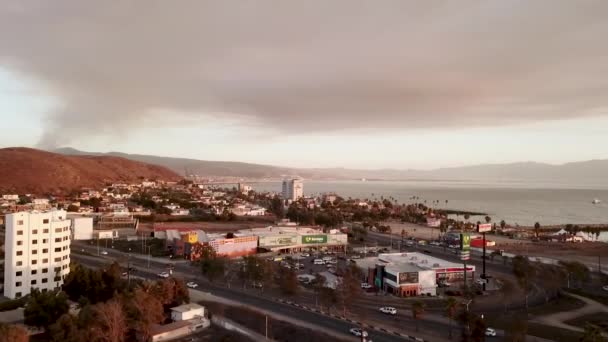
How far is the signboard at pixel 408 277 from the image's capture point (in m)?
28.6

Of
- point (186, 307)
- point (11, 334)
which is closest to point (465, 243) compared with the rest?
point (186, 307)

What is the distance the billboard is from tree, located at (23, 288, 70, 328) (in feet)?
82.6

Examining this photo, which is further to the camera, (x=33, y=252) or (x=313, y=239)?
(x=313, y=239)

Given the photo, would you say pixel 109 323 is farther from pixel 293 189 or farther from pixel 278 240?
pixel 293 189

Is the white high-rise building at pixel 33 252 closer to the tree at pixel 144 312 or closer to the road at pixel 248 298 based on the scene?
the road at pixel 248 298

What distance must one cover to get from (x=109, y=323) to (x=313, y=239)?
30812mm

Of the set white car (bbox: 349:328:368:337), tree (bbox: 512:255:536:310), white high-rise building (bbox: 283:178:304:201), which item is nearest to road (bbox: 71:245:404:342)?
white car (bbox: 349:328:368:337)

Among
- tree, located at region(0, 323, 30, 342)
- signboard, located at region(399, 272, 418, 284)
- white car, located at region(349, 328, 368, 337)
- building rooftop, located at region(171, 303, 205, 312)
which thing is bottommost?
white car, located at region(349, 328, 368, 337)

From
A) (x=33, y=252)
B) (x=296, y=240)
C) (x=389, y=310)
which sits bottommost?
(x=389, y=310)

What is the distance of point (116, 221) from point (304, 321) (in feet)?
129

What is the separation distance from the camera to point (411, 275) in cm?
2873

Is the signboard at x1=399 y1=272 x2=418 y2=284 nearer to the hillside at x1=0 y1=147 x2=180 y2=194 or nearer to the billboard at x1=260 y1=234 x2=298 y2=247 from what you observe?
the billboard at x1=260 y1=234 x2=298 y2=247

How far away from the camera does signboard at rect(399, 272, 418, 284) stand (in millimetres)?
28562

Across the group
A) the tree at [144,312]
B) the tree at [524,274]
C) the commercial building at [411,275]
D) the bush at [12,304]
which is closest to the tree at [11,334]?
the tree at [144,312]
